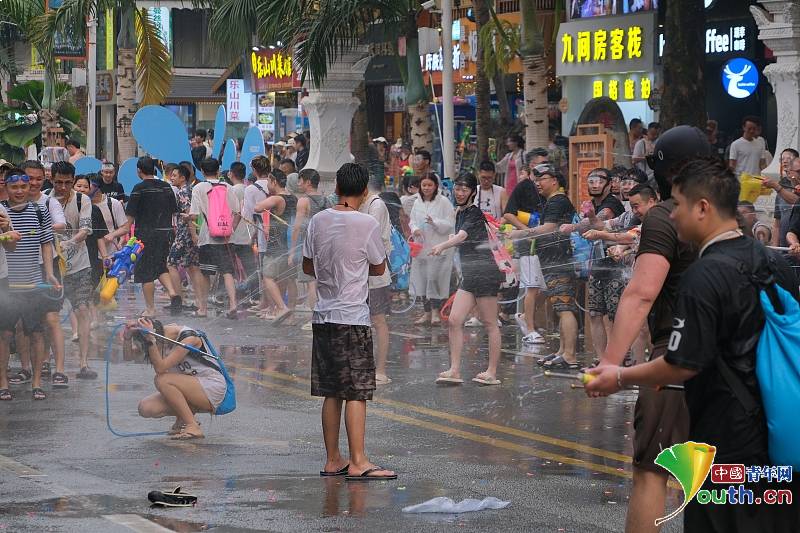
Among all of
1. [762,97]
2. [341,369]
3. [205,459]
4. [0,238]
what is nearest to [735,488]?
[341,369]


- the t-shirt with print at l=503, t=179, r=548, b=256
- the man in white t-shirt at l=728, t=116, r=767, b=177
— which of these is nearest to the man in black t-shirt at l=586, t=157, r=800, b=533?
the t-shirt with print at l=503, t=179, r=548, b=256

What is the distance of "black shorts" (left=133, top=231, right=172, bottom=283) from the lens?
16.4m

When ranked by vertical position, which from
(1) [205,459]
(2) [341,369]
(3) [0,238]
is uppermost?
(3) [0,238]

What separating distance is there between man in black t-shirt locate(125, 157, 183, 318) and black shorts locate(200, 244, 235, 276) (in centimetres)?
63

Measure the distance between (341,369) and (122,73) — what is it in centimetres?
2429

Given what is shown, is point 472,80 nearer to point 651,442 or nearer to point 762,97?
point 762,97

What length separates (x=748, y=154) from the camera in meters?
18.1

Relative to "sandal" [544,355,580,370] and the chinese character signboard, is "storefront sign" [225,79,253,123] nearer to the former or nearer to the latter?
the chinese character signboard

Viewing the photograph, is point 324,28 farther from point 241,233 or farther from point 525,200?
point 525,200

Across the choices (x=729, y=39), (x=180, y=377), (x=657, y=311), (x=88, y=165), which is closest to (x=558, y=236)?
(x=180, y=377)

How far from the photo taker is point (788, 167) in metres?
13.4

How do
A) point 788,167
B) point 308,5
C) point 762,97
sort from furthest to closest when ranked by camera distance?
point 762,97 < point 308,5 < point 788,167

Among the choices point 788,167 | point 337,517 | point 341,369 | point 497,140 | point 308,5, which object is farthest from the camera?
point 497,140

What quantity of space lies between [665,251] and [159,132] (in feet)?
50.3
